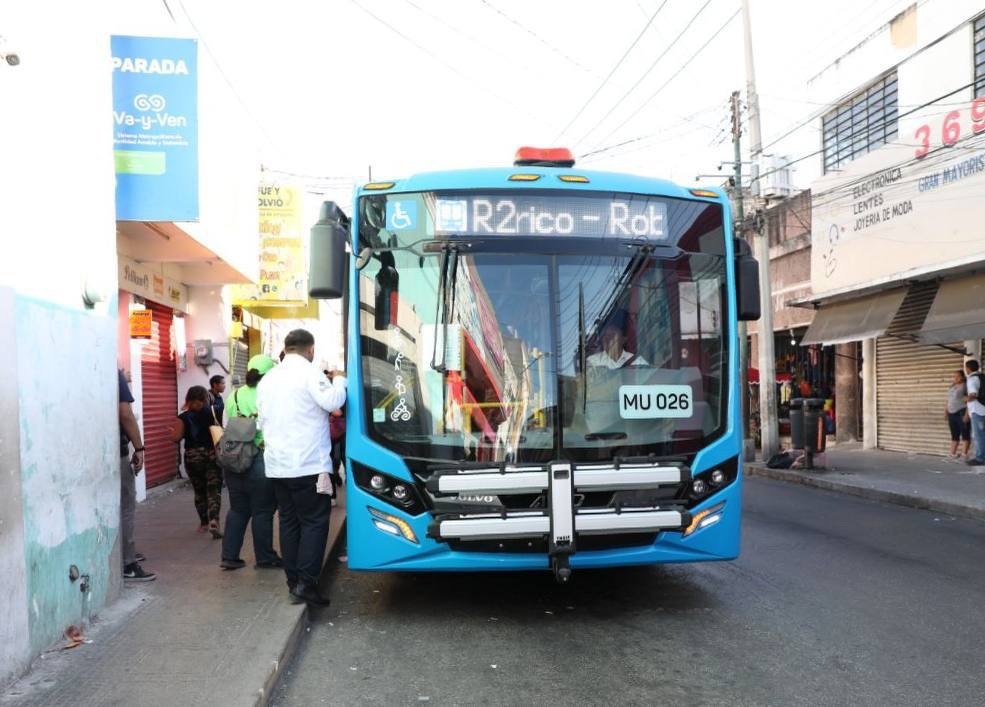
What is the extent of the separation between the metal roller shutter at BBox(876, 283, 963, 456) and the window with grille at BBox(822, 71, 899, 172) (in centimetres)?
384

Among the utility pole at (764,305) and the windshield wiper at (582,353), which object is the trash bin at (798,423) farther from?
the windshield wiper at (582,353)

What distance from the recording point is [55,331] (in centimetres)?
494

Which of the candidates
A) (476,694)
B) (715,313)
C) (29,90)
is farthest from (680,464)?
(29,90)

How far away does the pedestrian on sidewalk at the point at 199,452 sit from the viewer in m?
8.84

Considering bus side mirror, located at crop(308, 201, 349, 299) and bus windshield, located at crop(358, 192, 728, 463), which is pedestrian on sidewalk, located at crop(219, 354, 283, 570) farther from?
bus windshield, located at crop(358, 192, 728, 463)

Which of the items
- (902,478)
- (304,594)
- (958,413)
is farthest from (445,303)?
(958,413)

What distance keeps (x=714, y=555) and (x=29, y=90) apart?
5100mm

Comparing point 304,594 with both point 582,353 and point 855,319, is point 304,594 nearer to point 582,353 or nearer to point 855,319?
point 582,353

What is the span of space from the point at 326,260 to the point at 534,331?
57.9 inches

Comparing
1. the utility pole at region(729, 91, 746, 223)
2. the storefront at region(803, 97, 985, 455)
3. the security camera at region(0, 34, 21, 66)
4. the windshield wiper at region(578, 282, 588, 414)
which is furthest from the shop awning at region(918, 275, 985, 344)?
the security camera at region(0, 34, 21, 66)

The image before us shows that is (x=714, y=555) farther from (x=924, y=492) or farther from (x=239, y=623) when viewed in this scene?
(x=924, y=492)

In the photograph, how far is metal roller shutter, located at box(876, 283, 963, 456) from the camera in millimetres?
16688

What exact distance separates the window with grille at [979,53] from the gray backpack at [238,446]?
44.2 feet

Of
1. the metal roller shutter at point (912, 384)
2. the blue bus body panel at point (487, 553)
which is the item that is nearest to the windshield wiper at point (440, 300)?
the blue bus body panel at point (487, 553)
